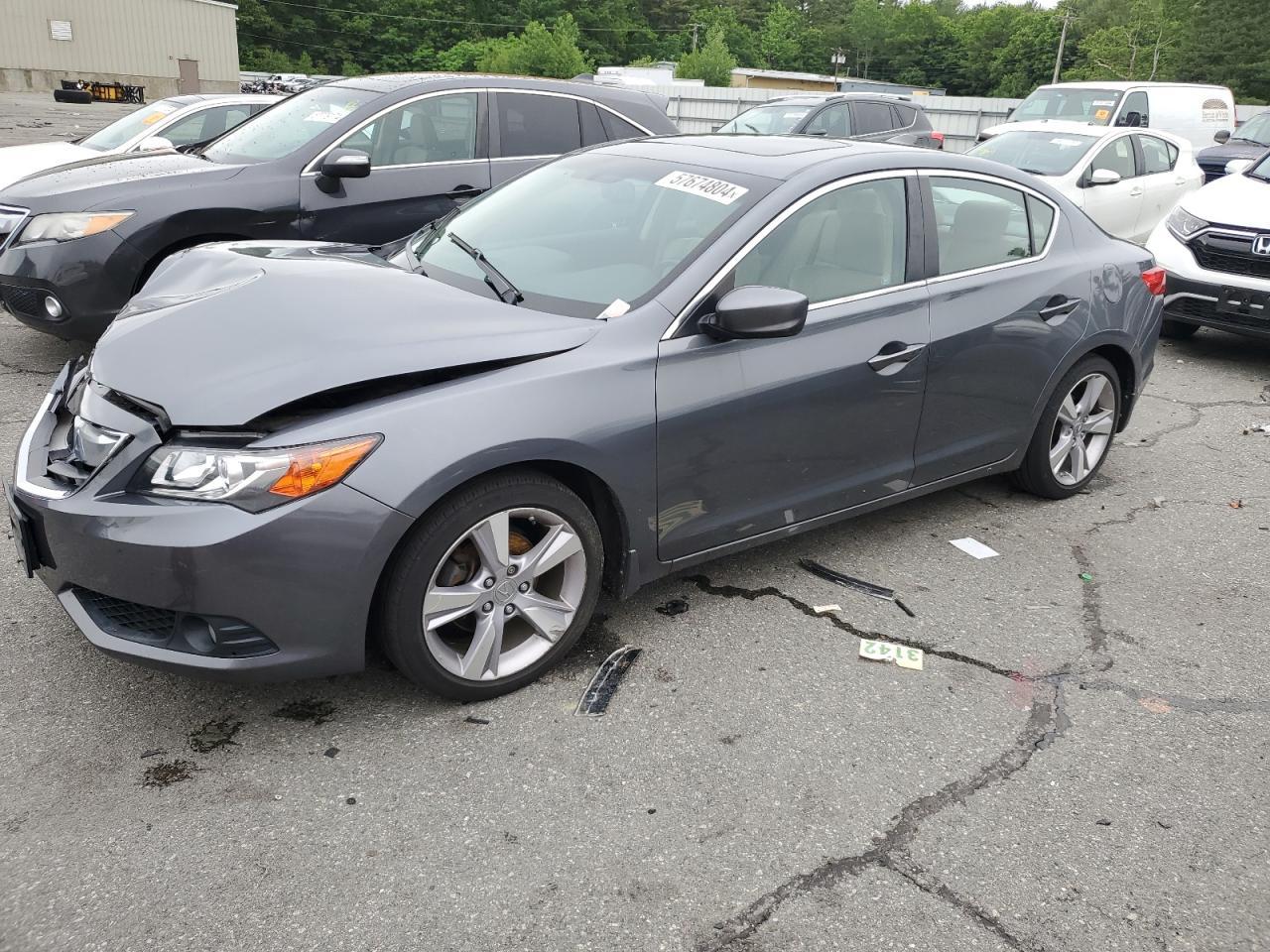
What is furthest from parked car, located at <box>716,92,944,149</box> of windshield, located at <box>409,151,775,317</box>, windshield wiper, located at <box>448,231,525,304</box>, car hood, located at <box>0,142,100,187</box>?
windshield wiper, located at <box>448,231,525,304</box>

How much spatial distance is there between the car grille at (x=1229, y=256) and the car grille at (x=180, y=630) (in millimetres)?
7300

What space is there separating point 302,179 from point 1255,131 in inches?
592

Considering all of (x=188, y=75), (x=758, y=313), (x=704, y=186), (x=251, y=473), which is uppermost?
(x=188, y=75)

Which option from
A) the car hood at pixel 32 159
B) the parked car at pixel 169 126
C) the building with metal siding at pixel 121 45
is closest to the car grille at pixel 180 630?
the car hood at pixel 32 159

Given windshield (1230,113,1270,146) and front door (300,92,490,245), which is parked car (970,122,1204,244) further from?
front door (300,92,490,245)

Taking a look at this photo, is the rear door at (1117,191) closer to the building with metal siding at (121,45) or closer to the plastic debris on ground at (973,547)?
the plastic debris on ground at (973,547)

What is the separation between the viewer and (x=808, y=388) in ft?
11.9

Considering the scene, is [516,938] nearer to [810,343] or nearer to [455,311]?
[455,311]

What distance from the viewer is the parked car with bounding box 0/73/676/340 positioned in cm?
564

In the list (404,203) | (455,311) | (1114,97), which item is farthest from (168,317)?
(1114,97)

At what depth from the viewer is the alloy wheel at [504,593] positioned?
300cm

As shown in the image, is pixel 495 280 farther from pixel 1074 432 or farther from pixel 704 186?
pixel 1074 432

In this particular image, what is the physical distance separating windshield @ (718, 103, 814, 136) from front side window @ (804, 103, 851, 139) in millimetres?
181

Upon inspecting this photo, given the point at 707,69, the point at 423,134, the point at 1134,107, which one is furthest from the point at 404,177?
the point at 707,69
